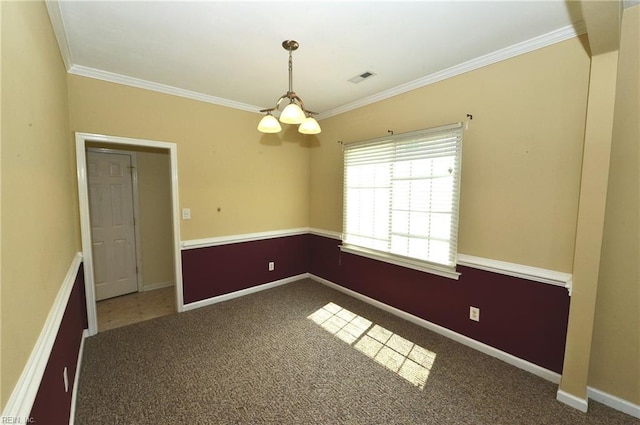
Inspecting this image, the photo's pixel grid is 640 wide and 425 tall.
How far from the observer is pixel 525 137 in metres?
2.21

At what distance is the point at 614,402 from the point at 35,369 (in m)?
3.39

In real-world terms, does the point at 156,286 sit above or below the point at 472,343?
below

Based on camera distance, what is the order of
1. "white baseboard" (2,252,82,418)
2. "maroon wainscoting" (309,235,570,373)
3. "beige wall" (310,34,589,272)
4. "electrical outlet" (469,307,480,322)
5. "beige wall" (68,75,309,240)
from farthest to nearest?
"beige wall" (68,75,309,240)
"electrical outlet" (469,307,480,322)
"maroon wainscoting" (309,235,570,373)
"beige wall" (310,34,589,272)
"white baseboard" (2,252,82,418)

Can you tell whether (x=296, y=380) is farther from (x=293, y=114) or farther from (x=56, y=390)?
(x=293, y=114)

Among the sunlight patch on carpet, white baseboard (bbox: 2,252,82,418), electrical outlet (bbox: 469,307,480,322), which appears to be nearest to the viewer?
white baseboard (bbox: 2,252,82,418)

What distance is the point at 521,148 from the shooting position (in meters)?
2.23

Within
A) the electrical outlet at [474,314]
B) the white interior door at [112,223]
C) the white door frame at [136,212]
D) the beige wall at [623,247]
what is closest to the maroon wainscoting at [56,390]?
the white interior door at [112,223]

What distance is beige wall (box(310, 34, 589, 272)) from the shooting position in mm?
2014

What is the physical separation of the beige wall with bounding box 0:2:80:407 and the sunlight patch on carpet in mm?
2331

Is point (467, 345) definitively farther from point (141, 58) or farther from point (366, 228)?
point (141, 58)

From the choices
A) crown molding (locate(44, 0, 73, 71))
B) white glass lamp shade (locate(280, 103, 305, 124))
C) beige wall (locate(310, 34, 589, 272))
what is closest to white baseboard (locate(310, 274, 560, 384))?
beige wall (locate(310, 34, 589, 272))

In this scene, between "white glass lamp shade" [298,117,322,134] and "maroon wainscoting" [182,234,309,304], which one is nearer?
"white glass lamp shade" [298,117,322,134]

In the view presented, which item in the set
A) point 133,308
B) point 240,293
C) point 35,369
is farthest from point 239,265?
point 35,369

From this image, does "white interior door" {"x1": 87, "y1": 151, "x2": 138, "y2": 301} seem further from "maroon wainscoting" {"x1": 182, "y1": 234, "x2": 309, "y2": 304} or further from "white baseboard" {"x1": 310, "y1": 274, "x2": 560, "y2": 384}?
"white baseboard" {"x1": 310, "y1": 274, "x2": 560, "y2": 384}
